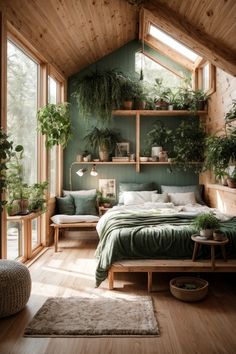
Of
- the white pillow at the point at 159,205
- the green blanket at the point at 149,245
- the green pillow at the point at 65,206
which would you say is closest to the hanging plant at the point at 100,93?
the green pillow at the point at 65,206

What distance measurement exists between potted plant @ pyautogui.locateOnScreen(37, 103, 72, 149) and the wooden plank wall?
242cm

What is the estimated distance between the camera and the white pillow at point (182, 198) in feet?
19.1

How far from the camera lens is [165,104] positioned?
20.2 ft

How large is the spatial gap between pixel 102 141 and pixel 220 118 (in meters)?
2.07

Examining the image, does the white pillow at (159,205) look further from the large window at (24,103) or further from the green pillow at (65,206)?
the large window at (24,103)

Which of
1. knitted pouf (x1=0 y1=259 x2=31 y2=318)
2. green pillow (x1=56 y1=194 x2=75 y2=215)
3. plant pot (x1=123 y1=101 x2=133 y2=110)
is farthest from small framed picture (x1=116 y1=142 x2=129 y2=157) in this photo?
knitted pouf (x1=0 y1=259 x2=31 y2=318)

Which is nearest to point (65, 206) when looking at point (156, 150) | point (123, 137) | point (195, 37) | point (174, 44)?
point (123, 137)

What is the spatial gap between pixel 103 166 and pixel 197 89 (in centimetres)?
225

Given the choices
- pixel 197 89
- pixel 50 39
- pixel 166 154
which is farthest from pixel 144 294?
pixel 197 89

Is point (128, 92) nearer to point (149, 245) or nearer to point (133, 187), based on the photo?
point (133, 187)

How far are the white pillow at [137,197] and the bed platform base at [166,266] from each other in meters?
2.25

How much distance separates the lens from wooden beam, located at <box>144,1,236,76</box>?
4328mm

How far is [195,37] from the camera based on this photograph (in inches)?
172

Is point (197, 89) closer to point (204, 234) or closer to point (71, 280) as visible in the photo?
point (204, 234)
